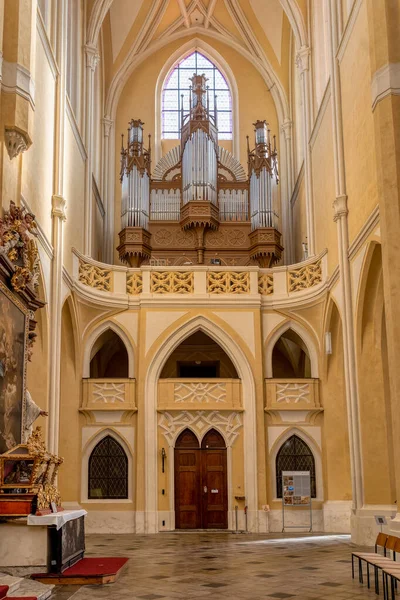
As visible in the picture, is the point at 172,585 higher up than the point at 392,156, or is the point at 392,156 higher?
the point at 392,156

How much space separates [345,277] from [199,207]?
7529 millimetres

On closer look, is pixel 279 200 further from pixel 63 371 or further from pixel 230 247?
pixel 63 371

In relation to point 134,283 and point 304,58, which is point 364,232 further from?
point 304,58

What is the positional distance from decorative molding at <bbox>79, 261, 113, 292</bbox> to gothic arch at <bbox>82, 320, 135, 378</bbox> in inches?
38.7

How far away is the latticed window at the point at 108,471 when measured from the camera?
19625mm

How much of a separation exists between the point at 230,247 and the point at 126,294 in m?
4.22

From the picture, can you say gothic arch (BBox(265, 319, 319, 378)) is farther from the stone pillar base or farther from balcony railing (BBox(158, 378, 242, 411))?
the stone pillar base

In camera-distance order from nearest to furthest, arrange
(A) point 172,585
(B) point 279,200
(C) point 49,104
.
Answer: (A) point 172,585, (C) point 49,104, (B) point 279,200

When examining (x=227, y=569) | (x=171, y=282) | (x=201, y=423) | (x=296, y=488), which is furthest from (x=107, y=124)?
(x=227, y=569)

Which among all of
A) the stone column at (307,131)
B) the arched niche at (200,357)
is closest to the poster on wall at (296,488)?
the arched niche at (200,357)

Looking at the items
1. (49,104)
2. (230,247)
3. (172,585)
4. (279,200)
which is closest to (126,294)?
(230,247)

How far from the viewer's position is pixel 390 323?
39.3 ft

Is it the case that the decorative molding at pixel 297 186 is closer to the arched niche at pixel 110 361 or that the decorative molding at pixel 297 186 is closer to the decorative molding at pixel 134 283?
the decorative molding at pixel 134 283

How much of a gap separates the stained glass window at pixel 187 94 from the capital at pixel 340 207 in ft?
34.9
